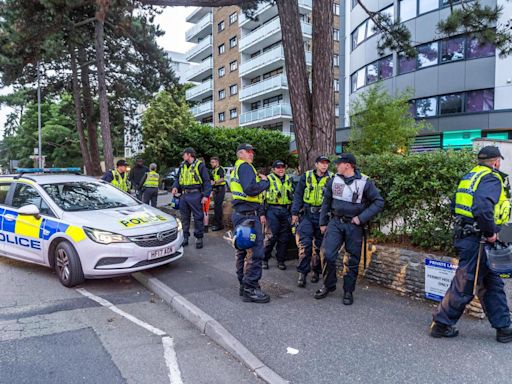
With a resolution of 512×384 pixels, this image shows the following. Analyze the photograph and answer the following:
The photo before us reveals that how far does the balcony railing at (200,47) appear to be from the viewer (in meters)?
46.1

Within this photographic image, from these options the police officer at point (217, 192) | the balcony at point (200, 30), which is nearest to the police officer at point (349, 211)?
the police officer at point (217, 192)

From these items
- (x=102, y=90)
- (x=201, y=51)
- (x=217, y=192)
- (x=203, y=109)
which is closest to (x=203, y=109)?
(x=203, y=109)

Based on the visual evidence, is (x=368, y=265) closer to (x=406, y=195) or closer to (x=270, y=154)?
(x=406, y=195)

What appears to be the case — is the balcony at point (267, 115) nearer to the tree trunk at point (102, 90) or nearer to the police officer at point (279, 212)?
the tree trunk at point (102, 90)

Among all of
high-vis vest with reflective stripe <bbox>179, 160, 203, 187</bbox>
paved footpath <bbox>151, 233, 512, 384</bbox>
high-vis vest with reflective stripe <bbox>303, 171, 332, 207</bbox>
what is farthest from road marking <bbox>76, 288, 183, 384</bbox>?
high-vis vest with reflective stripe <bbox>179, 160, 203, 187</bbox>

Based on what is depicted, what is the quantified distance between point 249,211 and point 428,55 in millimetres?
20618

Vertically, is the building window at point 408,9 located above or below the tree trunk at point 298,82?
above

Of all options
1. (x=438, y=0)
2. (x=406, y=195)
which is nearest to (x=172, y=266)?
(x=406, y=195)

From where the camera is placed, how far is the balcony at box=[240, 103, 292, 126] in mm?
33188

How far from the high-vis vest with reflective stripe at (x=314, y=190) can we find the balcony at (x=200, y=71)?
4316 cm

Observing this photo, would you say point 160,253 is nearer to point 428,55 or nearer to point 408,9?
point 428,55

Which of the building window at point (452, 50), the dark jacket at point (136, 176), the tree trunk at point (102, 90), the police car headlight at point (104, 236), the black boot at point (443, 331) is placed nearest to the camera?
the black boot at point (443, 331)

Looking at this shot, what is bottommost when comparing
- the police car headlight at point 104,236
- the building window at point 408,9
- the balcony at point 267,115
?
the police car headlight at point 104,236

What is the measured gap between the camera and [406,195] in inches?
198
